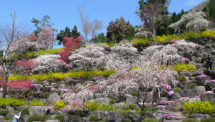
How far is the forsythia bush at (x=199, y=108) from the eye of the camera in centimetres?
1204

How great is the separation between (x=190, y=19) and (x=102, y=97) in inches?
936

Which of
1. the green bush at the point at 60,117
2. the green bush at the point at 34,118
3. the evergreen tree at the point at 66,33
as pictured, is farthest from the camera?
the evergreen tree at the point at 66,33

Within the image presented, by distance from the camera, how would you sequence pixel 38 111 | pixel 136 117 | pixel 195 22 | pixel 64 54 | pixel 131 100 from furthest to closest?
Result: pixel 195 22 → pixel 64 54 → pixel 131 100 → pixel 38 111 → pixel 136 117

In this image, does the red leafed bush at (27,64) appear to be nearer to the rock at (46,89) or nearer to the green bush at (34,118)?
the rock at (46,89)

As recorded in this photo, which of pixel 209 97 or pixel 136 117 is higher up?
pixel 209 97

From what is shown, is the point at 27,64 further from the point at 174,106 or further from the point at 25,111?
the point at 174,106

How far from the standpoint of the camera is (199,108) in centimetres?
1234

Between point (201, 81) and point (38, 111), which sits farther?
point (201, 81)

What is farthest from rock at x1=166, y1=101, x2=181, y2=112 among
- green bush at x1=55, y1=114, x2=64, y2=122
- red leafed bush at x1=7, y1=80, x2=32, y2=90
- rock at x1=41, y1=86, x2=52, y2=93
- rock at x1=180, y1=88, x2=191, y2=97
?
red leafed bush at x1=7, y1=80, x2=32, y2=90

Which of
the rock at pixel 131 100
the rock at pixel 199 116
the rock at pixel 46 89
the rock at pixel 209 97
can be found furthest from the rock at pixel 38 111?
the rock at pixel 209 97

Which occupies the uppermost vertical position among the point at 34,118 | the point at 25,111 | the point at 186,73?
the point at 186,73

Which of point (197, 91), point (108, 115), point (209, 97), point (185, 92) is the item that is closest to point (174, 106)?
point (209, 97)

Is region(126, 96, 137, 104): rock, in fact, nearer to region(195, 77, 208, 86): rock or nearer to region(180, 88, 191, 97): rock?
region(180, 88, 191, 97): rock

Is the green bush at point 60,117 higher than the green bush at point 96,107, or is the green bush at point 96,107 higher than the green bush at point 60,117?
the green bush at point 96,107
